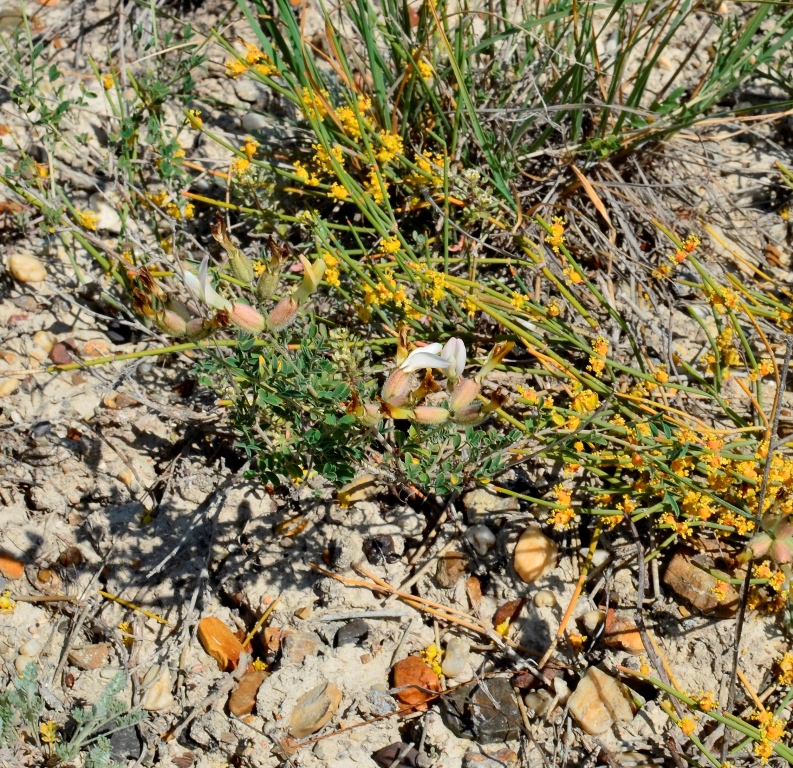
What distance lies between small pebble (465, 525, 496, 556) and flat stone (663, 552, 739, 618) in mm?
593

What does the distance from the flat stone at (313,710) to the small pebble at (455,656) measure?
355 mm

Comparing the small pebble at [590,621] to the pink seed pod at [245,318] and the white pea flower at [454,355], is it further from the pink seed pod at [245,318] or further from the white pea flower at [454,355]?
the pink seed pod at [245,318]

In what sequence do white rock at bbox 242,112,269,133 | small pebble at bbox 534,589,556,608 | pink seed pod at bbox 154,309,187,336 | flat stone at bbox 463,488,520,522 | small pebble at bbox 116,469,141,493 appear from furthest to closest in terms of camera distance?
white rock at bbox 242,112,269,133 < small pebble at bbox 116,469,141,493 < flat stone at bbox 463,488,520,522 < small pebble at bbox 534,589,556,608 < pink seed pod at bbox 154,309,187,336

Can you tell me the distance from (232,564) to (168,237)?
1.43 meters

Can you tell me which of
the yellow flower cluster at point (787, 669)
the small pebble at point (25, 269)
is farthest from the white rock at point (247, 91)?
the yellow flower cluster at point (787, 669)

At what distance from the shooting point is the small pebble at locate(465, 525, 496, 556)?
268cm

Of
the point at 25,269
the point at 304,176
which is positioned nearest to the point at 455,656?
the point at 304,176

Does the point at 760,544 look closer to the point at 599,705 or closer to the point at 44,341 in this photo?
the point at 599,705

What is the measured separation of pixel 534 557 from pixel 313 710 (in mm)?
867

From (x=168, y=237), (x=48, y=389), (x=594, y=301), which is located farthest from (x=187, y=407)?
(x=594, y=301)

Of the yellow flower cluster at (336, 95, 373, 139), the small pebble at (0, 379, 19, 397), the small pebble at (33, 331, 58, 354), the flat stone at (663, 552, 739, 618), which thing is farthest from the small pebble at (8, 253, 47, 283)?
the flat stone at (663, 552, 739, 618)

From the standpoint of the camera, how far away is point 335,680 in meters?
2.49

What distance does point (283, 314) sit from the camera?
2051 millimetres

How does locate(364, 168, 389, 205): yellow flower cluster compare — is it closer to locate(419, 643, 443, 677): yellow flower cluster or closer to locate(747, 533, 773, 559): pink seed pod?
locate(419, 643, 443, 677): yellow flower cluster
